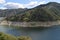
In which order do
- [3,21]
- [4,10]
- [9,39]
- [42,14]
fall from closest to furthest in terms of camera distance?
[9,39]
[42,14]
[3,21]
[4,10]

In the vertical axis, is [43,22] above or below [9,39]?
below

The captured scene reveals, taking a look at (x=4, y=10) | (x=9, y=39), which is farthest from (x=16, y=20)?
(x=9, y=39)

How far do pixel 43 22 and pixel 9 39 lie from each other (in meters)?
73.0

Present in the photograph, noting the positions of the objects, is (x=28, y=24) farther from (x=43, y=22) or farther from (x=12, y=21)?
(x=12, y=21)

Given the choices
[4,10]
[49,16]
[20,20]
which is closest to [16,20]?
[20,20]

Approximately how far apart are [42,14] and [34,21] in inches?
289

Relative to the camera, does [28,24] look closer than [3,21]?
Yes

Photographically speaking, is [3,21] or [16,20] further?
[3,21]

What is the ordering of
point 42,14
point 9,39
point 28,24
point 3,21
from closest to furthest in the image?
point 9,39, point 28,24, point 42,14, point 3,21

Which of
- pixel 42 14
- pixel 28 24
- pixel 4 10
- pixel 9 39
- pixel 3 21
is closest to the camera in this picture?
pixel 9 39

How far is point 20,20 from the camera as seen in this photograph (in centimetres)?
8825

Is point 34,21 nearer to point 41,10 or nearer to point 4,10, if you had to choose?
point 41,10

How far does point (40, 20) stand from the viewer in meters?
82.9

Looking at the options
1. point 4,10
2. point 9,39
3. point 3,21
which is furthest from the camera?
point 4,10
